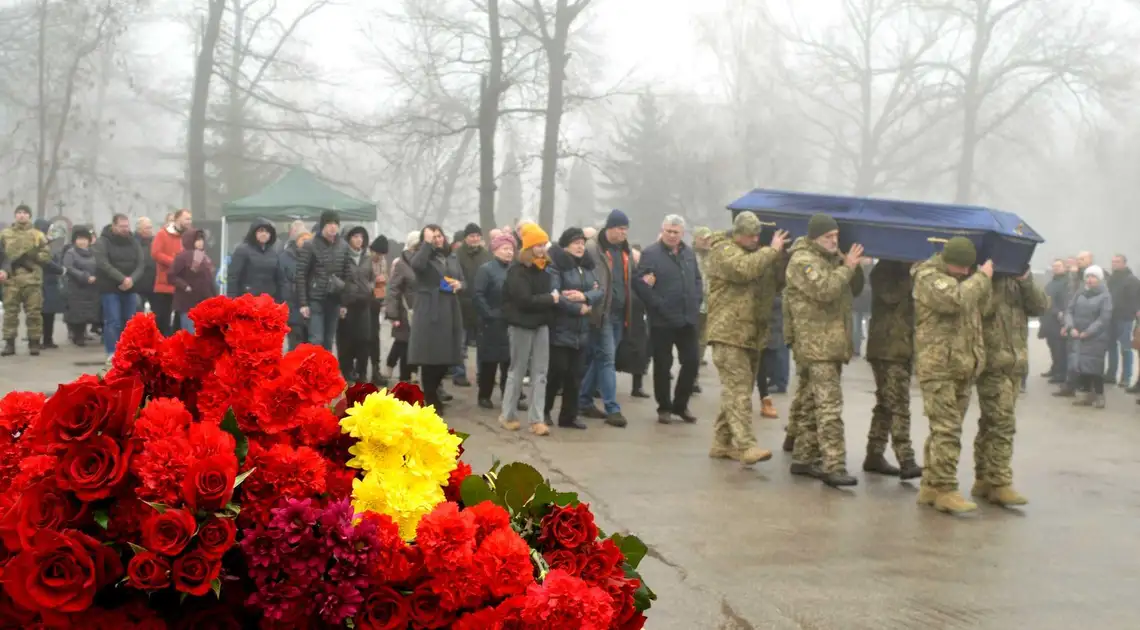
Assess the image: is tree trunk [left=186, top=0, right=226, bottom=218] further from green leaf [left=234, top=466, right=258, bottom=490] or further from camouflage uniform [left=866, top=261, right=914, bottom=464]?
green leaf [left=234, top=466, right=258, bottom=490]

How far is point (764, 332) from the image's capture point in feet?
28.0

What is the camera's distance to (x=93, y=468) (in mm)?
2316

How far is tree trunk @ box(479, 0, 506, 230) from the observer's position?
23.8 metres

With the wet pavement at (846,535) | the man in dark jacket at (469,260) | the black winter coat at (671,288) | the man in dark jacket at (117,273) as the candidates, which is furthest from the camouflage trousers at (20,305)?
the black winter coat at (671,288)

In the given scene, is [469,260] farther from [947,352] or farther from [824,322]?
[947,352]

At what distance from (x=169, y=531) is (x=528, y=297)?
25.0 feet

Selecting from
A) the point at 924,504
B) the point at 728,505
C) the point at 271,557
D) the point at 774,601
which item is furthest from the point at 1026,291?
the point at 271,557

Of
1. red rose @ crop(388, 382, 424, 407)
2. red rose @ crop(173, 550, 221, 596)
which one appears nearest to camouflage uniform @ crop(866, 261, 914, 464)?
red rose @ crop(388, 382, 424, 407)

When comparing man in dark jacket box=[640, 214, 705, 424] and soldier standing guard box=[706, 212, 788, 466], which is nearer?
soldier standing guard box=[706, 212, 788, 466]

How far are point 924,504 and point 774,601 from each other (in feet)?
8.68

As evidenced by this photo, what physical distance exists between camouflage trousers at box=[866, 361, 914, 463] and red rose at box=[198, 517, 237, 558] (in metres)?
6.65

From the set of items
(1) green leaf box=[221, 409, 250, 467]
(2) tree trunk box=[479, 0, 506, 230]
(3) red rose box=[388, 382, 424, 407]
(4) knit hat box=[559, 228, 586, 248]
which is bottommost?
(1) green leaf box=[221, 409, 250, 467]

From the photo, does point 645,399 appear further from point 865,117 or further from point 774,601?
point 865,117

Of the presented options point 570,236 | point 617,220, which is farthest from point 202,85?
point 570,236
